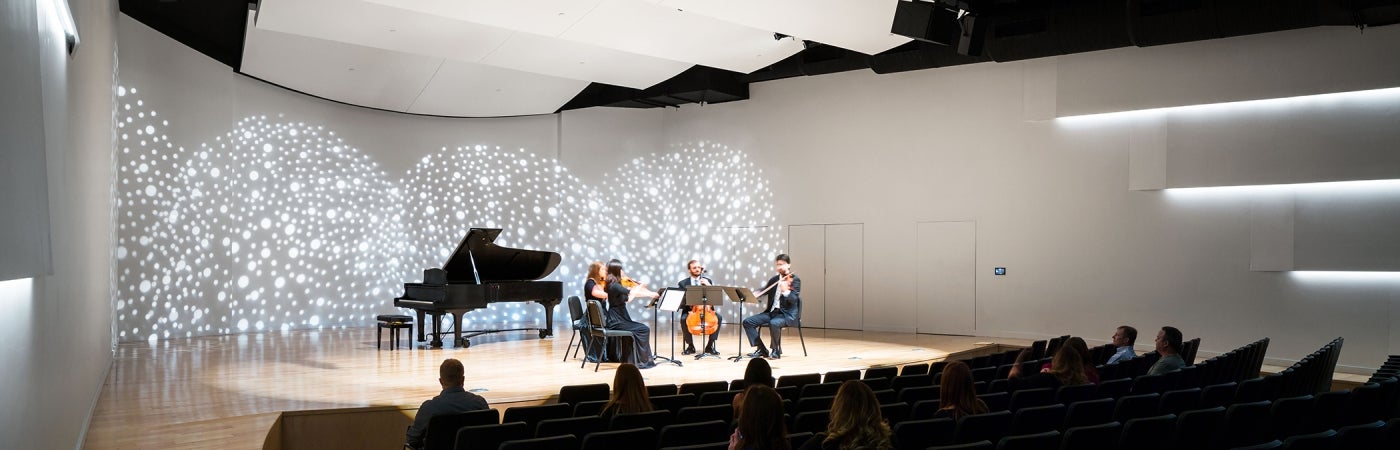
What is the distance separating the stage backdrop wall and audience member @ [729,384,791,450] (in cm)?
886

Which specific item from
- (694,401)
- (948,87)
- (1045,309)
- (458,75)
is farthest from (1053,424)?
(458,75)

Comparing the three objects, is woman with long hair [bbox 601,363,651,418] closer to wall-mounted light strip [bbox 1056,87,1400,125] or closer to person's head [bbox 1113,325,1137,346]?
person's head [bbox 1113,325,1137,346]

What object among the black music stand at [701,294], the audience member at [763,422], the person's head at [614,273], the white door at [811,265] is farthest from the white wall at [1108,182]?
the audience member at [763,422]

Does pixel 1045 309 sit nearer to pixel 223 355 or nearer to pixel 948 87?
pixel 948 87

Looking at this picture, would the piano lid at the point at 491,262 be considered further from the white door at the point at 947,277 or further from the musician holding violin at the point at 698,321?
the white door at the point at 947,277

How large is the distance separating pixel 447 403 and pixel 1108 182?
9171mm

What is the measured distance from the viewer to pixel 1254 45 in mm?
10477

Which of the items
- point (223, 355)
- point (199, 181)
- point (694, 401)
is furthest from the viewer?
point (199, 181)

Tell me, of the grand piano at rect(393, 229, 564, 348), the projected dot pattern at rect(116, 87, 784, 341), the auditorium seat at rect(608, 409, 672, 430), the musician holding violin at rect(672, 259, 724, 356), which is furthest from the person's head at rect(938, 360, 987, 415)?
the projected dot pattern at rect(116, 87, 784, 341)

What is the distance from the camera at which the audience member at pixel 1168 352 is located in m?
6.59

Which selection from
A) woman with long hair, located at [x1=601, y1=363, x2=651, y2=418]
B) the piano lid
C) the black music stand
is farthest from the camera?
the piano lid

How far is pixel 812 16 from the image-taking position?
9695 millimetres

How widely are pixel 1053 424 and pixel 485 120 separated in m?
11.8

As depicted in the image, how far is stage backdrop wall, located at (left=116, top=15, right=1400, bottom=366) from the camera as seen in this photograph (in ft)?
33.8
